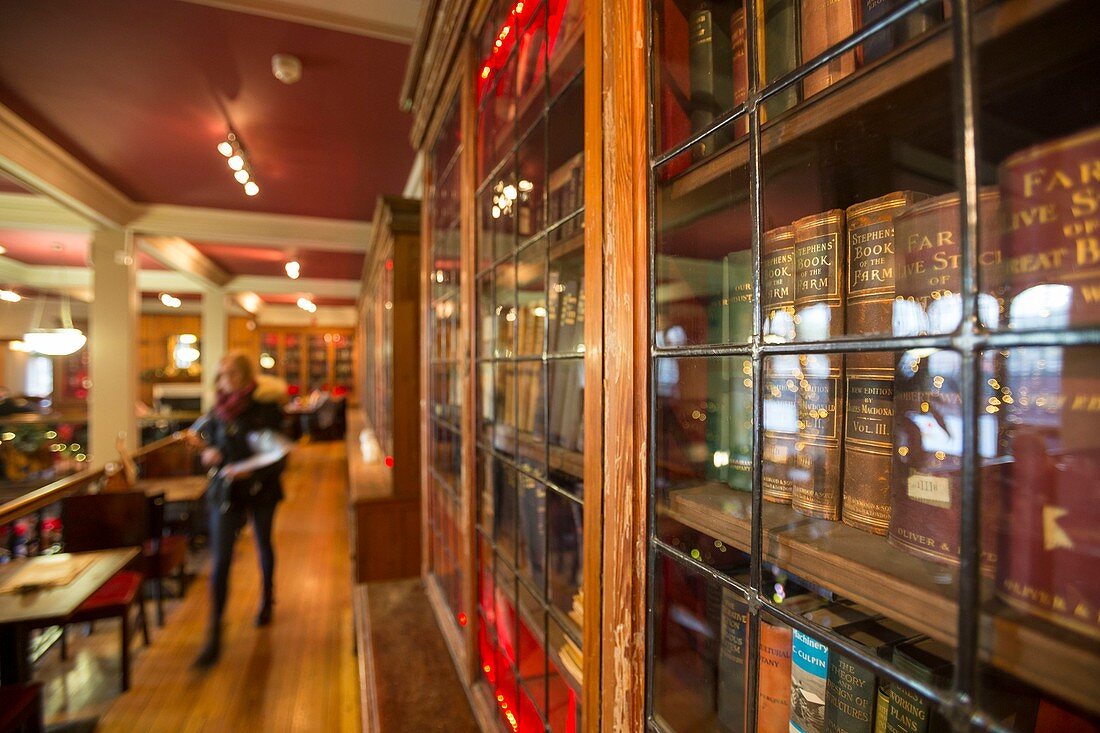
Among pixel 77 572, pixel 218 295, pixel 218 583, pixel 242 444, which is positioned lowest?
pixel 218 583

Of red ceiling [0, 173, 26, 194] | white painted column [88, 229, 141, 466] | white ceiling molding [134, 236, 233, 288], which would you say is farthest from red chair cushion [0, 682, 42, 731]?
white ceiling molding [134, 236, 233, 288]

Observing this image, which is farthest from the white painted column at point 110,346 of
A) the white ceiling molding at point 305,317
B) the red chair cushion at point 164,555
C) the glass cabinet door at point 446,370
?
the white ceiling molding at point 305,317

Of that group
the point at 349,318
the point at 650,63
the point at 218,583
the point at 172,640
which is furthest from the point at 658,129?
the point at 349,318

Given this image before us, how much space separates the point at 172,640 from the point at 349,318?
10.7 meters

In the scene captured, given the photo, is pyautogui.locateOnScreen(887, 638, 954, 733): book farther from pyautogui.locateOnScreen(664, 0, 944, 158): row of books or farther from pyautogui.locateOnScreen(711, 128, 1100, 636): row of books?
pyautogui.locateOnScreen(664, 0, 944, 158): row of books

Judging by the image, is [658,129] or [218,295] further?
[218,295]

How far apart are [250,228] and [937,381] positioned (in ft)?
19.8

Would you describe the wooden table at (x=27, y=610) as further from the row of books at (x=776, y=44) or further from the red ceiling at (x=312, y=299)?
the red ceiling at (x=312, y=299)

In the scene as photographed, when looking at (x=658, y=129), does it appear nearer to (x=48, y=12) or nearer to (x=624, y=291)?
(x=624, y=291)

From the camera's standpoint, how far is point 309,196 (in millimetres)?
4547

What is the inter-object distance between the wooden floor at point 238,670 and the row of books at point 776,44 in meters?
2.81

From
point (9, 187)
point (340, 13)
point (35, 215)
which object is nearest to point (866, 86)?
point (340, 13)

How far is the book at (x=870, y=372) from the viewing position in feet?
1.60

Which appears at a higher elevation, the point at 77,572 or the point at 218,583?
the point at 77,572
